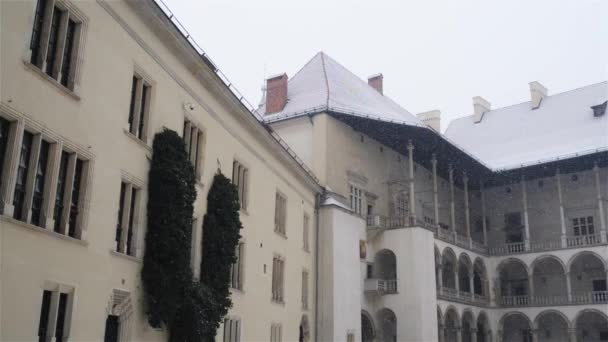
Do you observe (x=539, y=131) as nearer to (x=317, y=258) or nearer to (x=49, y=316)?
(x=317, y=258)

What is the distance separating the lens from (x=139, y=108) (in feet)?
51.5

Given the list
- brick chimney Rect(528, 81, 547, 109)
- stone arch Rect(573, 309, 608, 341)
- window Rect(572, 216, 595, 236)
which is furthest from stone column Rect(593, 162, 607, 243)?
brick chimney Rect(528, 81, 547, 109)

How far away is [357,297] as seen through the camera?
3050 cm

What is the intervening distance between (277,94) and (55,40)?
79.4 ft

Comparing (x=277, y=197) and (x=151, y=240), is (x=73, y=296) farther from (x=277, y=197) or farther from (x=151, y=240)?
(x=277, y=197)

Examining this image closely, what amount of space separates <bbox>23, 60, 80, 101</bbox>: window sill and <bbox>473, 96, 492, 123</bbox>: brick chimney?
47822 millimetres

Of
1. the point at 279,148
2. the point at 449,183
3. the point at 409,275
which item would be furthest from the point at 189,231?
the point at 449,183

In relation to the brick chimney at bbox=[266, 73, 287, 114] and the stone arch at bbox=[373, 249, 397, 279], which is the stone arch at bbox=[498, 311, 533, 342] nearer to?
the stone arch at bbox=[373, 249, 397, 279]

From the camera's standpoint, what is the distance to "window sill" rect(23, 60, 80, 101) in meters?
11.3

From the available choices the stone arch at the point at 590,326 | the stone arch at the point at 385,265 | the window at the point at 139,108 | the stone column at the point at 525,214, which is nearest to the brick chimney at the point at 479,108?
the stone column at the point at 525,214

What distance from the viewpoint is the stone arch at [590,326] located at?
41.7 meters

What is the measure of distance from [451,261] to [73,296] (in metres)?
30.7

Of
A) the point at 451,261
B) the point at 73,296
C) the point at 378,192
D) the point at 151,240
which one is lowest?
the point at 73,296

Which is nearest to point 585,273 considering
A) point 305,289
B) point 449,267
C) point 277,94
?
point 449,267
